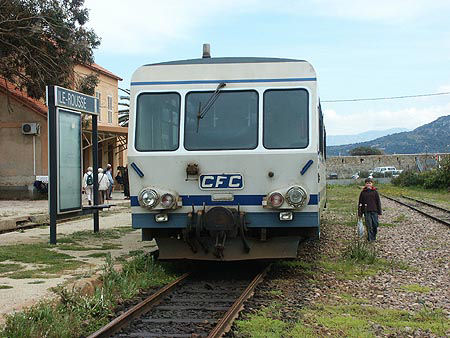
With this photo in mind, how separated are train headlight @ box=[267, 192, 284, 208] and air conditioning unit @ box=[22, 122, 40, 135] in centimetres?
2153

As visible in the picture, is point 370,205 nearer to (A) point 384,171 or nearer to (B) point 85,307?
(B) point 85,307

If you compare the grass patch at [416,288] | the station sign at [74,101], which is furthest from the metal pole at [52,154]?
the grass patch at [416,288]

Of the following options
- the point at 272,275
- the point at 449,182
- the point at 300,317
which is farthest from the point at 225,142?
the point at 449,182

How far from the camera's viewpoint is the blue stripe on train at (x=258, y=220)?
889 centimetres

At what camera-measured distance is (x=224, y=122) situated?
916 cm

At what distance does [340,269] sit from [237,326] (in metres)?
4.28

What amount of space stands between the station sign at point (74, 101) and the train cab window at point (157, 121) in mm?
3423

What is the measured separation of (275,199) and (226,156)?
36.2 inches

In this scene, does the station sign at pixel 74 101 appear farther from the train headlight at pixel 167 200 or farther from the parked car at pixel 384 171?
the parked car at pixel 384 171

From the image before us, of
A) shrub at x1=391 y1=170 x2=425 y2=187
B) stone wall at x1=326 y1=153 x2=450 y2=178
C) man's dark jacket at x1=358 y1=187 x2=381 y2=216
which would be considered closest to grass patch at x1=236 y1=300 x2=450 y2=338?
man's dark jacket at x1=358 y1=187 x2=381 y2=216

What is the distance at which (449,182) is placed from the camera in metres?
42.5

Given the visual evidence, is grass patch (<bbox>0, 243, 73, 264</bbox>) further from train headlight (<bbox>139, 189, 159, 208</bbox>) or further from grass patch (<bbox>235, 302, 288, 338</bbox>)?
grass patch (<bbox>235, 302, 288, 338</bbox>)

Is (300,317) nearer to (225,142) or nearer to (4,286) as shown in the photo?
(225,142)

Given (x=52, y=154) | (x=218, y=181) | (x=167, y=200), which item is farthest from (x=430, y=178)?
(x=167, y=200)
